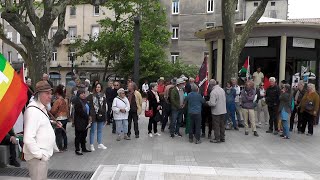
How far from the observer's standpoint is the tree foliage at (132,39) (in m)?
32.4

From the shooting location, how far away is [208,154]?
895 centimetres

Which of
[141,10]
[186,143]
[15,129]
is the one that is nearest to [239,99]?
[186,143]

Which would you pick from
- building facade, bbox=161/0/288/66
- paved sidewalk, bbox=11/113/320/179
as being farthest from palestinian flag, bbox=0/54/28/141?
building facade, bbox=161/0/288/66

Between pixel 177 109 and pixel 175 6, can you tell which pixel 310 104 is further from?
pixel 175 6

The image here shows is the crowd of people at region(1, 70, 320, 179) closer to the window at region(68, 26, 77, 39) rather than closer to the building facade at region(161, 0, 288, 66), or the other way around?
the building facade at region(161, 0, 288, 66)

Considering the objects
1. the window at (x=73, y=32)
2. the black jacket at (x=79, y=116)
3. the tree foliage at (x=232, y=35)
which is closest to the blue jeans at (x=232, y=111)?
the tree foliage at (x=232, y=35)

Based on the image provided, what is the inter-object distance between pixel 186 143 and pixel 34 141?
6.81m

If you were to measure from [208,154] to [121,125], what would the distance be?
2.91 metres

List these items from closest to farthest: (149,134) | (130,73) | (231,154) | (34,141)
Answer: (34,141)
(231,154)
(149,134)
(130,73)

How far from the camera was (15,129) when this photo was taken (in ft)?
22.7

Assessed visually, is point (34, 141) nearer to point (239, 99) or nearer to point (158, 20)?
point (239, 99)

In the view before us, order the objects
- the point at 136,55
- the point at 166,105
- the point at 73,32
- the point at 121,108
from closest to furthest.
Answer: the point at 121,108, the point at 166,105, the point at 136,55, the point at 73,32

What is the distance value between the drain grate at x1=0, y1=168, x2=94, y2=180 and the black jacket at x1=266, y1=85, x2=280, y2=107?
6.94 meters

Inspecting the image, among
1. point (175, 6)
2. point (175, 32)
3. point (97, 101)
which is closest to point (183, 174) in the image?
point (97, 101)
